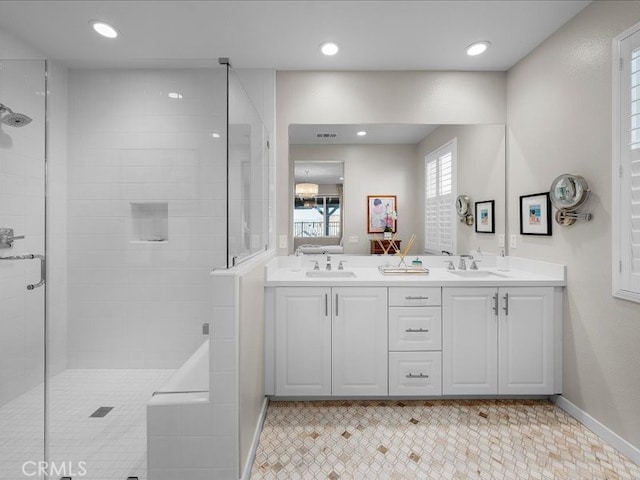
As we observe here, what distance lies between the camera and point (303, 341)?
87.4 inches

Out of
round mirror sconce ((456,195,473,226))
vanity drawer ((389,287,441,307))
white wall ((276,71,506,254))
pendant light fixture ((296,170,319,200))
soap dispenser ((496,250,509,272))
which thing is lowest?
vanity drawer ((389,287,441,307))

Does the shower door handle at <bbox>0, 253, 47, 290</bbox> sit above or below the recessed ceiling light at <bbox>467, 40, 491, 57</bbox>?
below

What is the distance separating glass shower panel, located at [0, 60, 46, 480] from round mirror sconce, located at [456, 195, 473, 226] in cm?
277

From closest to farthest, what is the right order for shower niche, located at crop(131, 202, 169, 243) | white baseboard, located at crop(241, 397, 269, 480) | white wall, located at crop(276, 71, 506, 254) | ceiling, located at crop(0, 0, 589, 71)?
1. white baseboard, located at crop(241, 397, 269, 480)
2. ceiling, located at crop(0, 0, 589, 71)
3. shower niche, located at crop(131, 202, 169, 243)
4. white wall, located at crop(276, 71, 506, 254)

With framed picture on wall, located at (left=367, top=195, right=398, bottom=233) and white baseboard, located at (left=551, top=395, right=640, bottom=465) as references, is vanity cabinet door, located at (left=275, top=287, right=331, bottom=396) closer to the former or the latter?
framed picture on wall, located at (left=367, top=195, right=398, bottom=233)

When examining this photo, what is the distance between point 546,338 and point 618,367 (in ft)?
1.40

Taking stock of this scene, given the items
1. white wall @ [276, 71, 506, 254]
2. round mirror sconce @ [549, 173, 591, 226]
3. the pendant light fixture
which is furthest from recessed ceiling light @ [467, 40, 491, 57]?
the pendant light fixture

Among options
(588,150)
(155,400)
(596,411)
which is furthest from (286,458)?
(588,150)

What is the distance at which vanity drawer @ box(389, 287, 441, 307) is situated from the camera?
2.22 metres

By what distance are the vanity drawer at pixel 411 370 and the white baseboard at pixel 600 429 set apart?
83 centimetres

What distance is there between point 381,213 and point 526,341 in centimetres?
136

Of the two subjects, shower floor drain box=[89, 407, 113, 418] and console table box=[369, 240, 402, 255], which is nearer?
shower floor drain box=[89, 407, 113, 418]

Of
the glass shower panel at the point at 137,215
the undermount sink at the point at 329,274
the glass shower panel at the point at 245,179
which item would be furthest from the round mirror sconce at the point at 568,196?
the glass shower panel at the point at 137,215

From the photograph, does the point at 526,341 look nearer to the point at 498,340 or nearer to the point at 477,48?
the point at 498,340
